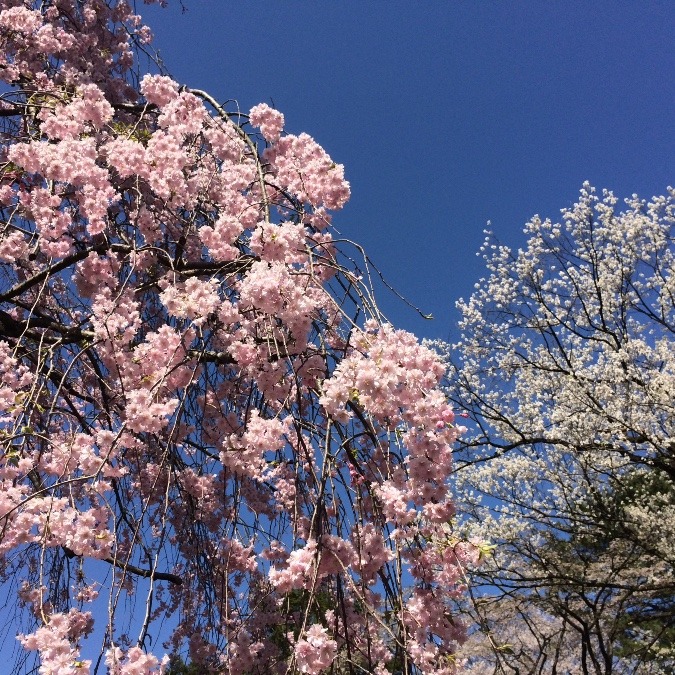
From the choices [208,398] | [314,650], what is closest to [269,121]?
[208,398]

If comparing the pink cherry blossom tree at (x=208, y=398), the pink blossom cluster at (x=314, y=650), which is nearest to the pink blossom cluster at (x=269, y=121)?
the pink cherry blossom tree at (x=208, y=398)

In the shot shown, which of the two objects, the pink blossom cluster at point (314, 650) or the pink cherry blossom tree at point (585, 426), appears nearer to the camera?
the pink blossom cluster at point (314, 650)

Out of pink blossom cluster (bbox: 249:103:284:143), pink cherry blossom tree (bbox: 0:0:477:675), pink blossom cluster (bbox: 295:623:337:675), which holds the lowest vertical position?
pink blossom cluster (bbox: 295:623:337:675)

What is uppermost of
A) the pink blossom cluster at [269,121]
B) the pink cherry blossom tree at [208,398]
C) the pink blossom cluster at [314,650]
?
the pink blossom cluster at [269,121]

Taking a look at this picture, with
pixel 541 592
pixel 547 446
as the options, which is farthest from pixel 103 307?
pixel 547 446

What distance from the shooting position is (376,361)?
5.92ft

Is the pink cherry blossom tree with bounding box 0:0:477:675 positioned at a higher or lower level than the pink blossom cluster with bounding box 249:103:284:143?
lower

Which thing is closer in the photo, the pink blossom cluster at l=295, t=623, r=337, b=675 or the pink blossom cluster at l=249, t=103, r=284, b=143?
the pink blossom cluster at l=295, t=623, r=337, b=675

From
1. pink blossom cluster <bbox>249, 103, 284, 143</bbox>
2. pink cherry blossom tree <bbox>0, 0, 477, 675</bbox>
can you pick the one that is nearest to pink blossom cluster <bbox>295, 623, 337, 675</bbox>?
pink cherry blossom tree <bbox>0, 0, 477, 675</bbox>

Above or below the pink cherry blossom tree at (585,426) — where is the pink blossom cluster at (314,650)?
below

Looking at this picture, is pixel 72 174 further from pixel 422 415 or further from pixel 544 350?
pixel 544 350

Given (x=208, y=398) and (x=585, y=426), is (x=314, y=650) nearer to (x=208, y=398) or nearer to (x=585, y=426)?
(x=208, y=398)

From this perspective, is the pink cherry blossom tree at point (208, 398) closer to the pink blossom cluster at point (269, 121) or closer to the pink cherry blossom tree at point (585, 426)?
the pink blossom cluster at point (269, 121)

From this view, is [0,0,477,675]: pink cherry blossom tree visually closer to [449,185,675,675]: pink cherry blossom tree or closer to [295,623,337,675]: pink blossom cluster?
[295,623,337,675]: pink blossom cluster
